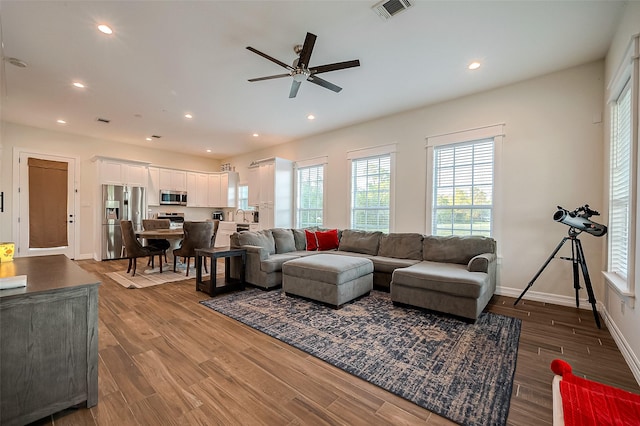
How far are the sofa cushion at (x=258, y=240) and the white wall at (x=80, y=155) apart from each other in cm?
463

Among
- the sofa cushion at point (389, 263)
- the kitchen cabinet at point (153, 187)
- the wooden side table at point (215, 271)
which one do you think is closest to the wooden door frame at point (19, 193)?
the kitchen cabinet at point (153, 187)

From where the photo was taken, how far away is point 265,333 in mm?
2598

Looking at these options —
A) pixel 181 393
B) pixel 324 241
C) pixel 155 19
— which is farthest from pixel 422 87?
pixel 181 393

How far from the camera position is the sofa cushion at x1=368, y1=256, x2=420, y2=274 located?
395cm

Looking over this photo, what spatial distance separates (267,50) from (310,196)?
12.3 feet

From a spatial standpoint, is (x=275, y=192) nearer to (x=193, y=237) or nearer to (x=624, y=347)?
(x=193, y=237)

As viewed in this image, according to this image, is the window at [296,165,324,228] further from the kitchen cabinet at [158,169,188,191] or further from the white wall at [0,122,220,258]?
the white wall at [0,122,220,258]

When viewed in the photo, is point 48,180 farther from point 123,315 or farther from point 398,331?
point 398,331

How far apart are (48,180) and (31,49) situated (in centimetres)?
435

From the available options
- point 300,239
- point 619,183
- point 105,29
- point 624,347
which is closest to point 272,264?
A: point 300,239

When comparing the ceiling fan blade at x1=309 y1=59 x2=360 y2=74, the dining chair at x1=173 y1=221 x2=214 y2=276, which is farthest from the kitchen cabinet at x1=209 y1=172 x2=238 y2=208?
the ceiling fan blade at x1=309 y1=59 x2=360 y2=74

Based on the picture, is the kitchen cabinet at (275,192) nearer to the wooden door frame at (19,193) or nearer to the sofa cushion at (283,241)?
the sofa cushion at (283,241)

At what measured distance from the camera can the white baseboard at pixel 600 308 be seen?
2.01 meters

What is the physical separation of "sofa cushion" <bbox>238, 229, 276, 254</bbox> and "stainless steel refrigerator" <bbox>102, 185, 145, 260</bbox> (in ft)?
13.6
